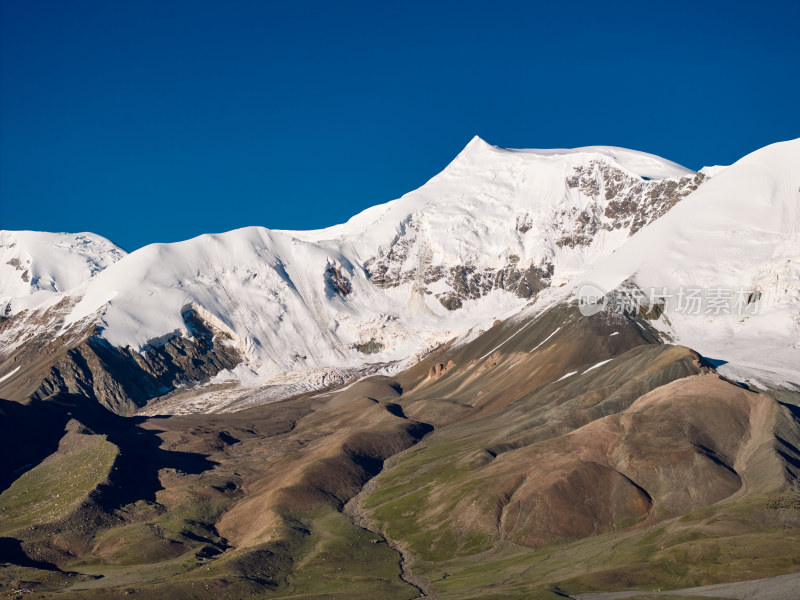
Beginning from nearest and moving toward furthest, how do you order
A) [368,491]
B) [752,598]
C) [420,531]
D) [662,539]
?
[752,598]
[662,539]
[420,531]
[368,491]

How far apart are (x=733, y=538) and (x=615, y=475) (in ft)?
107

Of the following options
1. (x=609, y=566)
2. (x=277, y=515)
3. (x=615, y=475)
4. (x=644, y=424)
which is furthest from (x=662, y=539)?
(x=277, y=515)

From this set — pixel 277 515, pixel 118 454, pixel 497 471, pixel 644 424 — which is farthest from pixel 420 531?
pixel 118 454

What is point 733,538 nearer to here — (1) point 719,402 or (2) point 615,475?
(2) point 615,475

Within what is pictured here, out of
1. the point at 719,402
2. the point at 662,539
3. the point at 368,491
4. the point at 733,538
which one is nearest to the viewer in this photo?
the point at 733,538

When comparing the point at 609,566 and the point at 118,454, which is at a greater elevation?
the point at 118,454

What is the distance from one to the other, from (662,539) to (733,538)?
395 inches

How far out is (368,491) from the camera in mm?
171750

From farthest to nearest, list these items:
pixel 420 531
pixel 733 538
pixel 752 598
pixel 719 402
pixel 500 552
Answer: pixel 719 402, pixel 420 531, pixel 500 552, pixel 733 538, pixel 752 598

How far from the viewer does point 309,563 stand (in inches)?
4911

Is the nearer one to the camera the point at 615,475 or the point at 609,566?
the point at 609,566

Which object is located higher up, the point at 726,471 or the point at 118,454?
the point at 118,454

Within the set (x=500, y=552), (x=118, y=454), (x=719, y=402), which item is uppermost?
(x=118, y=454)

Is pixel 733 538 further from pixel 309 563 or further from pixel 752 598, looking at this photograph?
pixel 309 563
